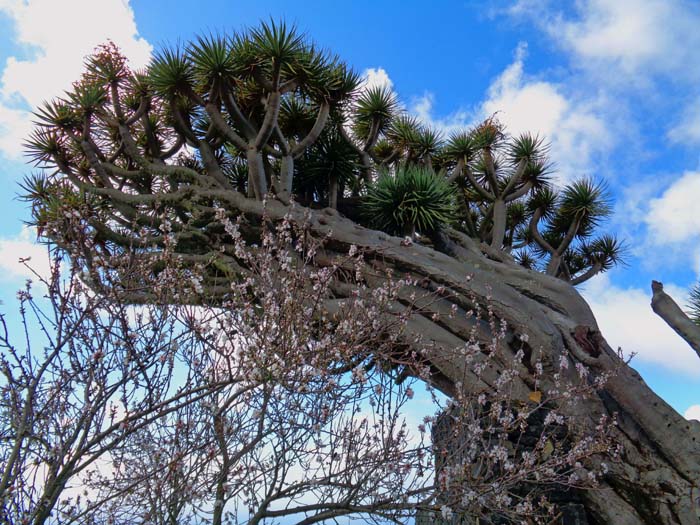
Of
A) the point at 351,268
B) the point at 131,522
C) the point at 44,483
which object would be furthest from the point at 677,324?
the point at 44,483

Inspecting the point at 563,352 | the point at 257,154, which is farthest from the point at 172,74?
the point at 563,352

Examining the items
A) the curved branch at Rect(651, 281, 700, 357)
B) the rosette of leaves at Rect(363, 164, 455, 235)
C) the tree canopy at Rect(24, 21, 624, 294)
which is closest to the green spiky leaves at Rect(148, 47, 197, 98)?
the tree canopy at Rect(24, 21, 624, 294)

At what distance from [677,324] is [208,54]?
798cm

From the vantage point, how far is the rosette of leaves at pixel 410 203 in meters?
10.6

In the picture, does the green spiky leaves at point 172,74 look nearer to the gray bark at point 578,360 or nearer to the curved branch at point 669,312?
the gray bark at point 578,360

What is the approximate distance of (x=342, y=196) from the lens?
1239cm

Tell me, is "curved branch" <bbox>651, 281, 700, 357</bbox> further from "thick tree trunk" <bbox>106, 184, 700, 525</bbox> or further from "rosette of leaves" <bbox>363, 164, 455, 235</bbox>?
"rosette of leaves" <bbox>363, 164, 455, 235</bbox>

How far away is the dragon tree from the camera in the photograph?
26.1 feet

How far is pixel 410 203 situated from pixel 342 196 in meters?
2.14

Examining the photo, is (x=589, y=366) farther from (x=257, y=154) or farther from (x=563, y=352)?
(x=257, y=154)

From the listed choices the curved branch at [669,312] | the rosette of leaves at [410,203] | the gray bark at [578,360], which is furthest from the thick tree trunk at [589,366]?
the rosette of leaves at [410,203]

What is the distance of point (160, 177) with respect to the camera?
35.1 feet

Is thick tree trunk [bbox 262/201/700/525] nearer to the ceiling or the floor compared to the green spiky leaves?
nearer to the floor

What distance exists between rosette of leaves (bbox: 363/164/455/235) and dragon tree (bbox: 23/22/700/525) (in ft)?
0.09
